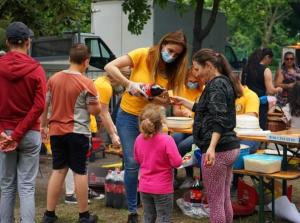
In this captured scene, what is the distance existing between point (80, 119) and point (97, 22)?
12480 mm

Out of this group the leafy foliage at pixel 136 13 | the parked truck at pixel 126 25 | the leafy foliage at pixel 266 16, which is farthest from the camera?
the leafy foliage at pixel 266 16

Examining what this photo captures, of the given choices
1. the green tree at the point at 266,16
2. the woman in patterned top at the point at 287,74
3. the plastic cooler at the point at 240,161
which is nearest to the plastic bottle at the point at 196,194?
the plastic cooler at the point at 240,161

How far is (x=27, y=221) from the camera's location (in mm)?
4832

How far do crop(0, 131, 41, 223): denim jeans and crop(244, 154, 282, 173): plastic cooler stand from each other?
2000 mm

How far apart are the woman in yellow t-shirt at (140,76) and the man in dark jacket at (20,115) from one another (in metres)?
0.76

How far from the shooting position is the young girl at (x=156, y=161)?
4676 millimetres

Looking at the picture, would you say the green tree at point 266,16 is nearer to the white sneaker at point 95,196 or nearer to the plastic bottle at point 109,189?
the white sneaker at point 95,196

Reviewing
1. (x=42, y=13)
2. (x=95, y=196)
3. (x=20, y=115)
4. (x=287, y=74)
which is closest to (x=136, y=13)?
(x=287, y=74)

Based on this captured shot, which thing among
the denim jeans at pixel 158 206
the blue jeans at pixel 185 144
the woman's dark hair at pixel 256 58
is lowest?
the denim jeans at pixel 158 206

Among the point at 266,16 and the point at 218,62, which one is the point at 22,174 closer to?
the point at 218,62

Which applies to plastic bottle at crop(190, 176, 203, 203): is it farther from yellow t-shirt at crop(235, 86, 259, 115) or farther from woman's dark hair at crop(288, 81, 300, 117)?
woman's dark hair at crop(288, 81, 300, 117)

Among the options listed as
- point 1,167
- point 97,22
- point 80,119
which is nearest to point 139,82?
point 80,119

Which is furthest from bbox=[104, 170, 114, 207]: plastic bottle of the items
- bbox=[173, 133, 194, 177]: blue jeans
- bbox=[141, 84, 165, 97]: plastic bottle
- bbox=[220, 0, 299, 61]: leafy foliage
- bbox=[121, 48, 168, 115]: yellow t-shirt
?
bbox=[220, 0, 299, 61]: leafy foliage

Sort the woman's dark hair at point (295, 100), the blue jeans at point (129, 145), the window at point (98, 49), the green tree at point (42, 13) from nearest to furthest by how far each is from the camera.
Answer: the blue jeans at point (129, 145), the woman's dark hair at point (295, 100), the green tree at point (42, 13), the window at point (98, 49)
